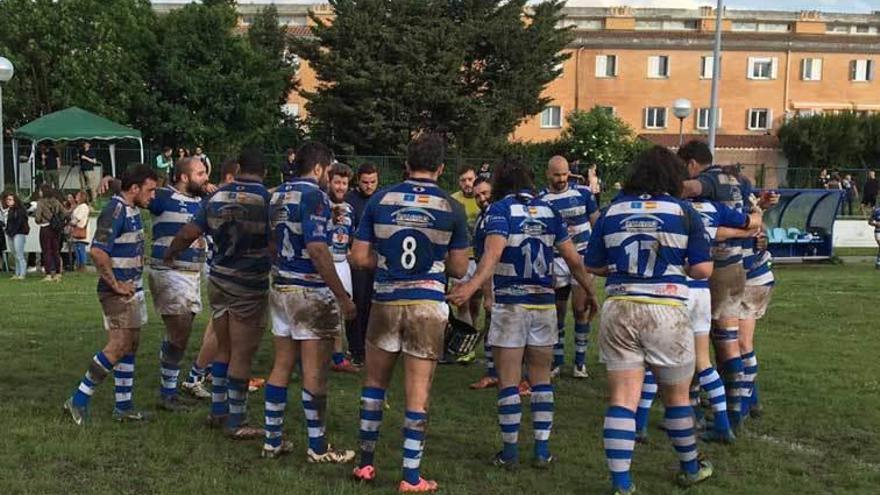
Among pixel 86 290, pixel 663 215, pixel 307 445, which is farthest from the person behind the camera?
pixel 86 290

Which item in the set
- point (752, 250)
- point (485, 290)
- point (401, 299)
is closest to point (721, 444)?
point (752, 250)

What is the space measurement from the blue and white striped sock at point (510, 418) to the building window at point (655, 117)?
55.9 m

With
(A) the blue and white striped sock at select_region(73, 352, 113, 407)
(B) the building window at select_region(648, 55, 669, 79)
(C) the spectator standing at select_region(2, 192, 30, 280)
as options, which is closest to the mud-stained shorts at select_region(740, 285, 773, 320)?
(A) the blue and white striped sock at select_region(73, 352, 113, 407)

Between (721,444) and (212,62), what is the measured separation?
3694cm

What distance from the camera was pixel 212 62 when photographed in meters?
39.6

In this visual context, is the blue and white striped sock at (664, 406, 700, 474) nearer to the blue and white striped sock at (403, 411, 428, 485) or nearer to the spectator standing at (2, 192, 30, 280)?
the blue and white striped sock at (403, 411, 428, 485)

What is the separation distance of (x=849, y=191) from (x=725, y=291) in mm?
25295

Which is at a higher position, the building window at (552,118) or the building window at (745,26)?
the building window at (745,26)

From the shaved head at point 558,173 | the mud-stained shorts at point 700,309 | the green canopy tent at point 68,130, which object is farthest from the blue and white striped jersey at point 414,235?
the green canopy tent at point 68,130

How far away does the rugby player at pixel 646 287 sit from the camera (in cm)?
493

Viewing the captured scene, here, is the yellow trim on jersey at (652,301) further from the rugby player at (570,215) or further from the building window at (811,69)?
the building window at (811,69)

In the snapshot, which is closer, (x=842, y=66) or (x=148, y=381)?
(x=148, y=381)

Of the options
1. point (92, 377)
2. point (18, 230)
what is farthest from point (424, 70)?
point (92, 377)

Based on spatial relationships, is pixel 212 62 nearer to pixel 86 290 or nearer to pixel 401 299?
pixel 86 290
